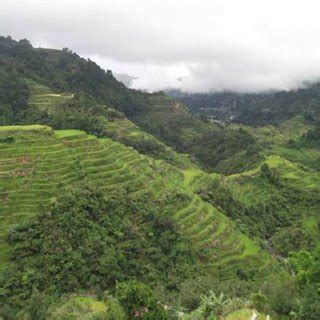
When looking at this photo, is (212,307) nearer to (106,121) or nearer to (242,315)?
(242,315)

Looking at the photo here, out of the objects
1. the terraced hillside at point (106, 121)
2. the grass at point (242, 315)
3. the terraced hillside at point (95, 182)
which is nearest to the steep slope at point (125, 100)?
the terraced hillside at point (106, 121)

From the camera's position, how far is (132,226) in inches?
1640

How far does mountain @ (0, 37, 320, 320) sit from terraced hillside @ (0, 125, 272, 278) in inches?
4.5

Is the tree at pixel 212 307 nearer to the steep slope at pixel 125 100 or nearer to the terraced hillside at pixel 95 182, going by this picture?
the terraced hillside at pixel 95 182

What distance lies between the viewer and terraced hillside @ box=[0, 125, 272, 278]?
42.0m

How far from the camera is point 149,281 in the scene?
38125 mm

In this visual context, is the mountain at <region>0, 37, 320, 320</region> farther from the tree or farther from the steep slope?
the steep slope

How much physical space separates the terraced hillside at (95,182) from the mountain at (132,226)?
0.12 metres

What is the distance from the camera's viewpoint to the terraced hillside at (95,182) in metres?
42.0

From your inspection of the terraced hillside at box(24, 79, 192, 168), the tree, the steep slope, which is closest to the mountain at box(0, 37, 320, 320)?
the tree

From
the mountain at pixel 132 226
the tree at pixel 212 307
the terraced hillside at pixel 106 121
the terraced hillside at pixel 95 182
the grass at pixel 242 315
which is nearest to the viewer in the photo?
the grass at pixel 242 315

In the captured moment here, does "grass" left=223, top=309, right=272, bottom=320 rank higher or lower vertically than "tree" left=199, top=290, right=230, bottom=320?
higher

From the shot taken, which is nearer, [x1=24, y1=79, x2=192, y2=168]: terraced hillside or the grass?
the grass

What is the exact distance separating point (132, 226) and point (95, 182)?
18.1 feet
